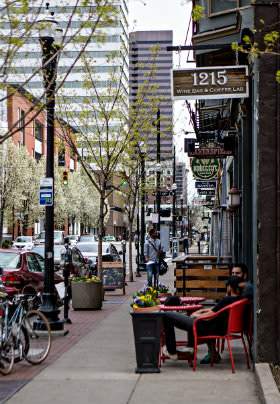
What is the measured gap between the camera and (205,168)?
2503 cm

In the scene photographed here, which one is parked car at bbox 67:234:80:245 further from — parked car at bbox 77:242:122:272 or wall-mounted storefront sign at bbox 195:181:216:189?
parked car at bbox 77:242:122:272

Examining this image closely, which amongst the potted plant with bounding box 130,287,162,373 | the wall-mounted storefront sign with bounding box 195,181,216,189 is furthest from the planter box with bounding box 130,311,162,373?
the wall-mounted storefront sign with bounding box 195,181,216,189

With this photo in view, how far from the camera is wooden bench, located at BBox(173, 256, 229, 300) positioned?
16.1 m

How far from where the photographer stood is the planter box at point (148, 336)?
28.5ft

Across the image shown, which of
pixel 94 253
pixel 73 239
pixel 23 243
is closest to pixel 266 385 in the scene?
pixel 94 253

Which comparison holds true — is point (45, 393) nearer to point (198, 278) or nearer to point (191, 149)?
point (198, 278)

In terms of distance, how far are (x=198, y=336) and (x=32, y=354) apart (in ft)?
7.79

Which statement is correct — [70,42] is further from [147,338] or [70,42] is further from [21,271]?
[21,271]

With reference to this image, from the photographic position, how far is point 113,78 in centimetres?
2041

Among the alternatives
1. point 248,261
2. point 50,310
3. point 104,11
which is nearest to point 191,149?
point 248,261

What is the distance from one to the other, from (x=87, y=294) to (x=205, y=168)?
9921mm

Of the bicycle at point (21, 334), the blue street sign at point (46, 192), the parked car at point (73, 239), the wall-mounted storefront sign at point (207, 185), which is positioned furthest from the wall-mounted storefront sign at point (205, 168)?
the parked car at point (73, 239)

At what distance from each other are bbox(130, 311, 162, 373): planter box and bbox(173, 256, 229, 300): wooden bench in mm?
7162

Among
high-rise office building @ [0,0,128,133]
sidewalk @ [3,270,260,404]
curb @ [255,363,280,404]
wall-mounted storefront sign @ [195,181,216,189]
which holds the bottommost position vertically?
sidewalk @ [3,270,260,404]
